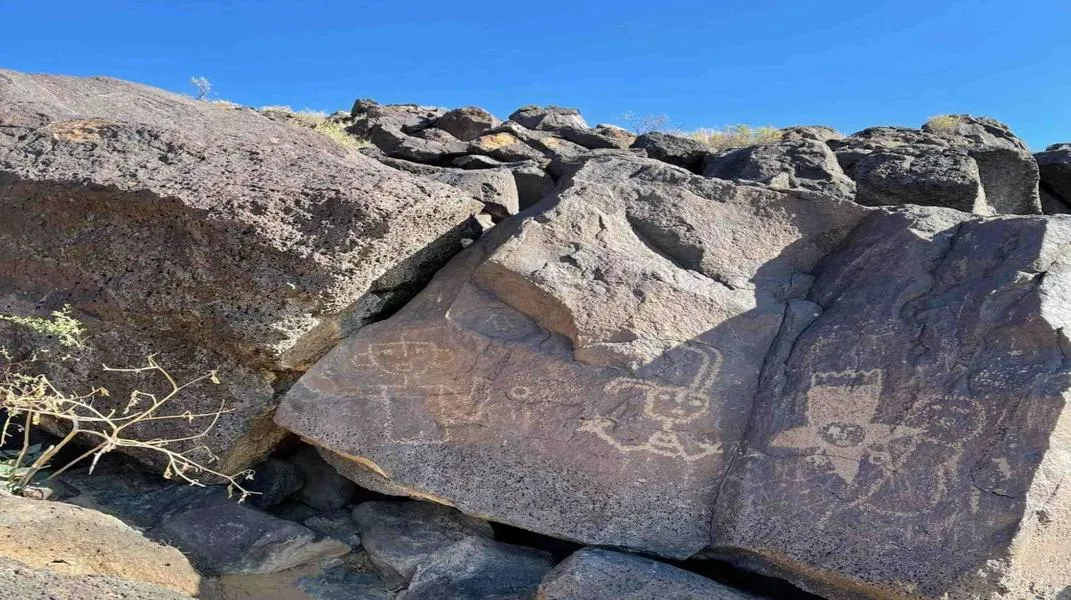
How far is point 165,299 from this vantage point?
10.3 ft

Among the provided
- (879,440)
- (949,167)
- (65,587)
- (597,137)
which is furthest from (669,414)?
(597,137)

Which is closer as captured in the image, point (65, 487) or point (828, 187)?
point (65, 487)

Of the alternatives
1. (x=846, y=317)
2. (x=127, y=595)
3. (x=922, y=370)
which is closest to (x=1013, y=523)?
(x=922, y=370)

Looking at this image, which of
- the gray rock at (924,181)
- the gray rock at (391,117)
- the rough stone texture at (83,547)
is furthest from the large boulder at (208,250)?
the gray rock at (391,117)

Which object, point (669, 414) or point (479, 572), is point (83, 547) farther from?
point (669, 414)

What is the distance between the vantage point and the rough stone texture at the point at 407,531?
2994mm

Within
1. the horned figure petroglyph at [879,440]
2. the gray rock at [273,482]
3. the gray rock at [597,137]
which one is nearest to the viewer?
the horned figure petroglyph at [879,440]

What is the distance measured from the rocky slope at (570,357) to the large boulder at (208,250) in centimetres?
1

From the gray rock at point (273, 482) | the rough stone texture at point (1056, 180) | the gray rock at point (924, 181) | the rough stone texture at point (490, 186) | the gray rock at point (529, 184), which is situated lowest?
the gray rock at point (273, 482)

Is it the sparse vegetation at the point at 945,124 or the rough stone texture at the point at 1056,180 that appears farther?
the sparse vegetation at the point at 945,124

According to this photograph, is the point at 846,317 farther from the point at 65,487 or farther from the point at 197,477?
the point at 65,487

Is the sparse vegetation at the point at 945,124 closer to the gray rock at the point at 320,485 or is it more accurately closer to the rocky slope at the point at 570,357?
the rocky slope at the point at 570,357

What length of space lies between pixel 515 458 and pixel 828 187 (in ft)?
9.80

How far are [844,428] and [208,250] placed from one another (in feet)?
Answer: 7.58
